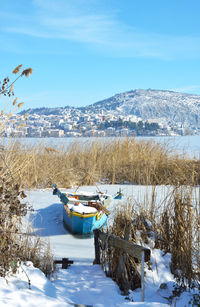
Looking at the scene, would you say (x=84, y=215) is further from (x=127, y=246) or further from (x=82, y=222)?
(x=127, y=246)

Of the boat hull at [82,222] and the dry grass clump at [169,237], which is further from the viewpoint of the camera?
the boat hull at [82,222]

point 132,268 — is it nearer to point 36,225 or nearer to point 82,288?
point 82,288

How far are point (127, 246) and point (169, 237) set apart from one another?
0.70 m

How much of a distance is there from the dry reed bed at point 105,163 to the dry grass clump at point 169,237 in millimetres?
4636

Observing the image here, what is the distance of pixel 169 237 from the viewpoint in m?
3.95

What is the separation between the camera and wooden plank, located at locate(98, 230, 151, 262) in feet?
10.6

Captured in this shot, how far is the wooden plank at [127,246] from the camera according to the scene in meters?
3.23

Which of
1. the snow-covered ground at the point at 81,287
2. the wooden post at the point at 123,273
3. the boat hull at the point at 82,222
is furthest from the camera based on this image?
the boat hull at the point at 82,222

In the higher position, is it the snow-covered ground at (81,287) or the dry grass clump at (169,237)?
the dry grass clump at (169,237)

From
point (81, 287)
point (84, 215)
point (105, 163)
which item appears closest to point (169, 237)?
point (81, 287)

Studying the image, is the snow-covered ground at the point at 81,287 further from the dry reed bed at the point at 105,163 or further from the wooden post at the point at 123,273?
the dry reed bed at the point at 105,163

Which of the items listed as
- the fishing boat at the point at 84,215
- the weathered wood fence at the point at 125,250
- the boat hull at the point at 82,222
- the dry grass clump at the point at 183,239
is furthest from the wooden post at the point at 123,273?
the boat hull at the point at 82,222

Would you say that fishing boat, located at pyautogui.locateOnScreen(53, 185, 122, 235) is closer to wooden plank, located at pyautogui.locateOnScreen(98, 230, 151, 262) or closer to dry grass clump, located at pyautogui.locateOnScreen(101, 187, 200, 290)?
dry grass clump, located at pyautogui.locateOnScreen(101, 187, 200, 290)

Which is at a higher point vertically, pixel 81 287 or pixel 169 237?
pixel 169 237
